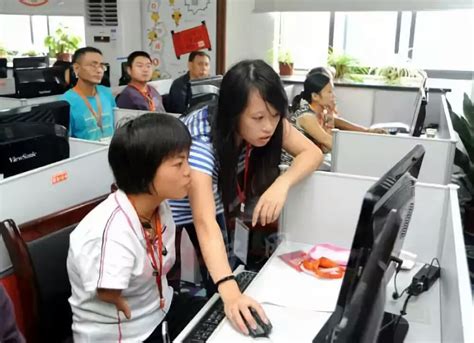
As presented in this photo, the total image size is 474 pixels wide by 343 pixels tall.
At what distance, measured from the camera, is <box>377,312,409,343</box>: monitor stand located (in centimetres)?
120

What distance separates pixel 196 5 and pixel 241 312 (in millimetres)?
4453

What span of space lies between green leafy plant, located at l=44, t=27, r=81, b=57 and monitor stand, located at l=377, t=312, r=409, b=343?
6416 millimetres

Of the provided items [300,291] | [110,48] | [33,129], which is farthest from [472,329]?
[110,48]

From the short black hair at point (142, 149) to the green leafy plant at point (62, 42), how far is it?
234 inches

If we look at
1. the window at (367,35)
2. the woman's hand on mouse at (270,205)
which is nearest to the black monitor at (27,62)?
the window at (367,35)

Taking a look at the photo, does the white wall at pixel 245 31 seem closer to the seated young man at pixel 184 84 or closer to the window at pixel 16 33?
the seated young man at pixel 184 84

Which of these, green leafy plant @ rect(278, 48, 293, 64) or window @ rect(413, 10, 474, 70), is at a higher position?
window @ rect(413, 10, 474, 70)

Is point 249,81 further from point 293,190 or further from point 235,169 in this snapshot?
point 293,190

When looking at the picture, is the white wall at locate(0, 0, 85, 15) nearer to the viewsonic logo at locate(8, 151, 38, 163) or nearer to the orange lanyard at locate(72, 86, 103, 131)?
the orange lanyard at locate(72, 86, 103, 131)

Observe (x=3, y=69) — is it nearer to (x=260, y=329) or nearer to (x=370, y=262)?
(x=260, y=329)

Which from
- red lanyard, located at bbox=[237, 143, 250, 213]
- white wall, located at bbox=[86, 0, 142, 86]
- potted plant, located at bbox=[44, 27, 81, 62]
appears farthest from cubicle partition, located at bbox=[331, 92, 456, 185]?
potted plant, located at bbox=[44, 27, 81, 62]

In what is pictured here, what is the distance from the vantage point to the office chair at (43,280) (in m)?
1.38

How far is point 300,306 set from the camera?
1.32 meters

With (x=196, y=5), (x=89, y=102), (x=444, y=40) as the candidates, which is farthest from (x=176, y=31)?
(x=444, y=40)
